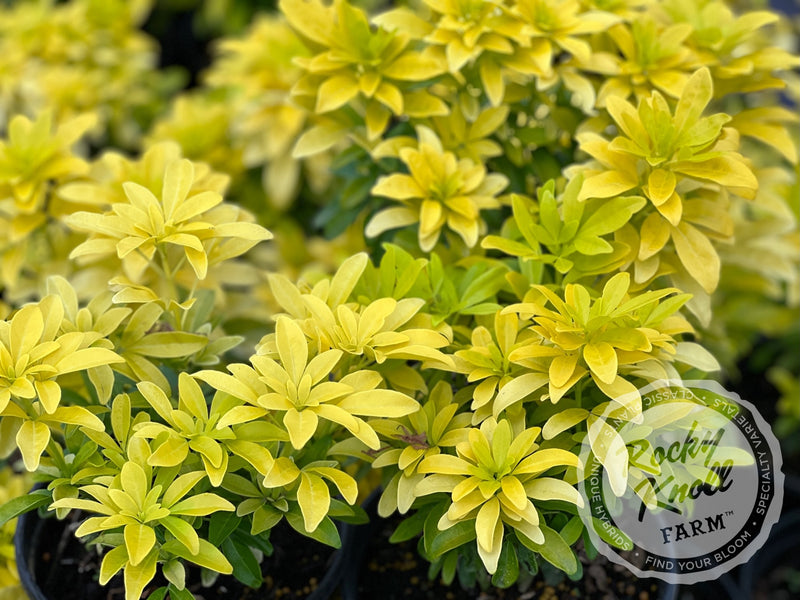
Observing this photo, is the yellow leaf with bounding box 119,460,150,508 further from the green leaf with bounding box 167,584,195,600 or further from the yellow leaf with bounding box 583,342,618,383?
the yellow leaf with bounding box 583,342,618,383

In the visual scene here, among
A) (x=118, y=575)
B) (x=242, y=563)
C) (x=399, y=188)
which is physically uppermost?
(x=399, y=188)

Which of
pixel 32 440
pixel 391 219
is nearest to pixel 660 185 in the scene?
pixel 391 219

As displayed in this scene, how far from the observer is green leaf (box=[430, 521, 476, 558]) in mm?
917

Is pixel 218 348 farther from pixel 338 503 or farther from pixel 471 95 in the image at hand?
pixel 471 95

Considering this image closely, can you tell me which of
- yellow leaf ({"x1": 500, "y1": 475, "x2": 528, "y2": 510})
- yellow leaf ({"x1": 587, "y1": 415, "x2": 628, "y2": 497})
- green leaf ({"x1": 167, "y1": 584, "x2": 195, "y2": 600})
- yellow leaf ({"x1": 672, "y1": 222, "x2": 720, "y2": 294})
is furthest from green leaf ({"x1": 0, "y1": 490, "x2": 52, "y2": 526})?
yellow leaf ({"x1": 672, "y1": 222, "x2": 720, "y2": 294})

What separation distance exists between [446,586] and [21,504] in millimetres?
571

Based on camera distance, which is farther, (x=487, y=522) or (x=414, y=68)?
(x=414, y=68)

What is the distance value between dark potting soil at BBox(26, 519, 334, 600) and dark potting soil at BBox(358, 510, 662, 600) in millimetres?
75

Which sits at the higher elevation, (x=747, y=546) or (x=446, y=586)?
(x=747, y=546)

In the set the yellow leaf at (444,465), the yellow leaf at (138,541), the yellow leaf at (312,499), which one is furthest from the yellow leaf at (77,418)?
the yellow leaf at (444,465)

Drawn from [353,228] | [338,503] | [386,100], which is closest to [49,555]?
[338,503]

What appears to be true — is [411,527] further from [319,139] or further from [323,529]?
[319,139]

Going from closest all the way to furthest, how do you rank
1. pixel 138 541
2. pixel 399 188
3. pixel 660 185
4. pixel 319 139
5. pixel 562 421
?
1. pixel 138 541
2. pixel 562 421
3. pixel 660 185
4. pixel 399 188
5. pixel 319 139

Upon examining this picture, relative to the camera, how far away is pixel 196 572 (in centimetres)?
110
